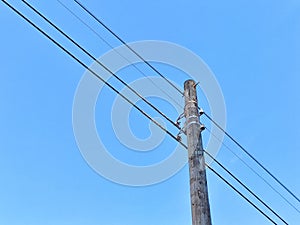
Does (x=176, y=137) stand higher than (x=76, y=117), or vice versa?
(x=76, y=117)

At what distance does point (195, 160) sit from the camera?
470cm

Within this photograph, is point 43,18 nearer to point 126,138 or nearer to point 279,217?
point 126,138

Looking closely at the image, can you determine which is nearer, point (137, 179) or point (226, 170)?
point (226, 170)

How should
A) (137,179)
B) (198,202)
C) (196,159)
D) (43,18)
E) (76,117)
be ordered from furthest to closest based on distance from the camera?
1. (76,117)
2. (137,179)
3. (43,18)
4. (196,159)
5. (198,202)

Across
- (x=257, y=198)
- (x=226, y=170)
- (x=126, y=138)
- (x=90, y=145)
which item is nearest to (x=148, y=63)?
(x=126, y=138)

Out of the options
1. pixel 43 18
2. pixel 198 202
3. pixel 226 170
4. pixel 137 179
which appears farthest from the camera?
pixel 137 179

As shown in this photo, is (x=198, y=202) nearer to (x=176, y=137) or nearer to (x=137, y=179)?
(x=176, y=137)

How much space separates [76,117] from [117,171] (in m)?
1.44

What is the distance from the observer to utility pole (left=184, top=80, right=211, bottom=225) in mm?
4180

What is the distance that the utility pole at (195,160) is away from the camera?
13.7 feet

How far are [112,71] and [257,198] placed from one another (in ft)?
11.5

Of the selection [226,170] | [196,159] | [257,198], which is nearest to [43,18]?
[196,159]

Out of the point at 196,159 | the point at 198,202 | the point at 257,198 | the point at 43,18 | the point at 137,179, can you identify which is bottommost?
the point at 198,202

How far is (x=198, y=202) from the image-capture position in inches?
168
